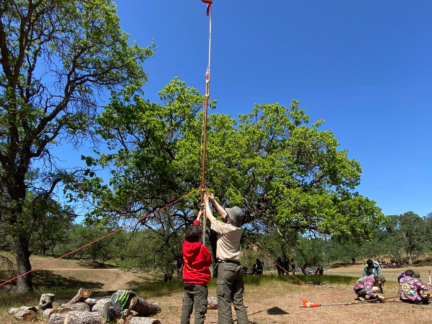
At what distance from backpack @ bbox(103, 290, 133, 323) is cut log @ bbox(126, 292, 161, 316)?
0.47 feet

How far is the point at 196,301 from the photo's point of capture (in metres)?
4.26

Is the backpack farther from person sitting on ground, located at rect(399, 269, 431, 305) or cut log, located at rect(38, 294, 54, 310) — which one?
person sitting on ground, located at rect(399, 269, 431, 305)

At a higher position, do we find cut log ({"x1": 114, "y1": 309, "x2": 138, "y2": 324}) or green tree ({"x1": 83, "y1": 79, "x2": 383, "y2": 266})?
green tree ({"x1": 83, "y1": 79, "x2": 383, "y2": 266})

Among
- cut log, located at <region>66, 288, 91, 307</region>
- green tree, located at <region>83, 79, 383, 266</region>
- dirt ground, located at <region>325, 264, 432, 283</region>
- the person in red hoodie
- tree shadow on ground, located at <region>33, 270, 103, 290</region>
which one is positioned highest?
green tree, located at <region>83, 79, 383, 266</region>

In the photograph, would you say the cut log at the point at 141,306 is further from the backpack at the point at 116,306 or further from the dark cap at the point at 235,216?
the dark cap at the point at 235,216

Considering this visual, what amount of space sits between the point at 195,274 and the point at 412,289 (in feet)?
23.0

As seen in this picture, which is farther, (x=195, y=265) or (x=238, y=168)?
(x=238, y=168)

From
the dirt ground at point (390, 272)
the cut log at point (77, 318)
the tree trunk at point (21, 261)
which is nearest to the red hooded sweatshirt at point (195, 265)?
the cut log at point (77, 318)

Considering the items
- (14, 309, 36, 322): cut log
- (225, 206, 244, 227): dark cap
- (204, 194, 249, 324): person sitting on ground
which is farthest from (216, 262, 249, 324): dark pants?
(14, 309, 36, 322): cut log

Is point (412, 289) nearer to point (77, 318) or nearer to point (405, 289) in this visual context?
point (405, 289)

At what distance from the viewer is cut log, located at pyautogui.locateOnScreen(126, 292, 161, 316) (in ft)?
20.0

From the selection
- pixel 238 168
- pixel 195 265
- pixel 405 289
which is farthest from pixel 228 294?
pixel 238 168

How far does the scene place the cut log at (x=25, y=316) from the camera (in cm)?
609

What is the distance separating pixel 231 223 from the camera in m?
4.36
